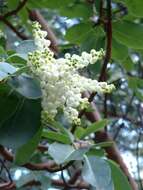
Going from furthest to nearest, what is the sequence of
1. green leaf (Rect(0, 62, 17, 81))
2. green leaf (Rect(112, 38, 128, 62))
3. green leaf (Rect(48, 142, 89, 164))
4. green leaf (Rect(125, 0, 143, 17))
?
green leaf (Rect(112, 38, 128, 62)) → green leaf (Rect(125, 0, 143, 17)) → green leaf (Rect(48, 142, 89, 164)) → green leaf (Rect(0, 62, 17, 81))

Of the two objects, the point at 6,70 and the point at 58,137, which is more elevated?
the point at 6,70

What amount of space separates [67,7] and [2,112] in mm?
432

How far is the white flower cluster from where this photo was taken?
2.22 ft

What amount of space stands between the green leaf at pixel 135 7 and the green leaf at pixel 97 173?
0.34m

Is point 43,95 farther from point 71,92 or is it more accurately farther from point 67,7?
point 67,7

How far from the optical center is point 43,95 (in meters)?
0.71

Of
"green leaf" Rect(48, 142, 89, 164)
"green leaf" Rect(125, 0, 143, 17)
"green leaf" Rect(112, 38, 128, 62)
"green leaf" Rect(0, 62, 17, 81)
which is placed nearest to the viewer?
"green leaf" Rect(0, 62, 17, 81)

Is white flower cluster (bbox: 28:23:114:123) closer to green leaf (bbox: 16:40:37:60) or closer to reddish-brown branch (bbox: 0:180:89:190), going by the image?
green leaf (bbox: 16:40:37:60)

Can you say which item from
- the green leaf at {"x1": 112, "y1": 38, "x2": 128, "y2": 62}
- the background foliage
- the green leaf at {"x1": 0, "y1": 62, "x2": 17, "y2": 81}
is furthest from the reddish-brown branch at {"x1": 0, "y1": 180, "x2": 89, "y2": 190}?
the green leaf at {"x1": 0, "y1": 62, "x2": 17, "y2": 81}

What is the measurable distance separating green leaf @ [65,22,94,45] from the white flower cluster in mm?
379

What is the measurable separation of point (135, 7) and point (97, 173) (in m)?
0.38

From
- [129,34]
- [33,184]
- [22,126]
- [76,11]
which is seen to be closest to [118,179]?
[22,126]

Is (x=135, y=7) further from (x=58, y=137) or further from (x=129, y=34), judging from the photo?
(x=58, y=137)

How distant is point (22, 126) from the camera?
2.44 feet
